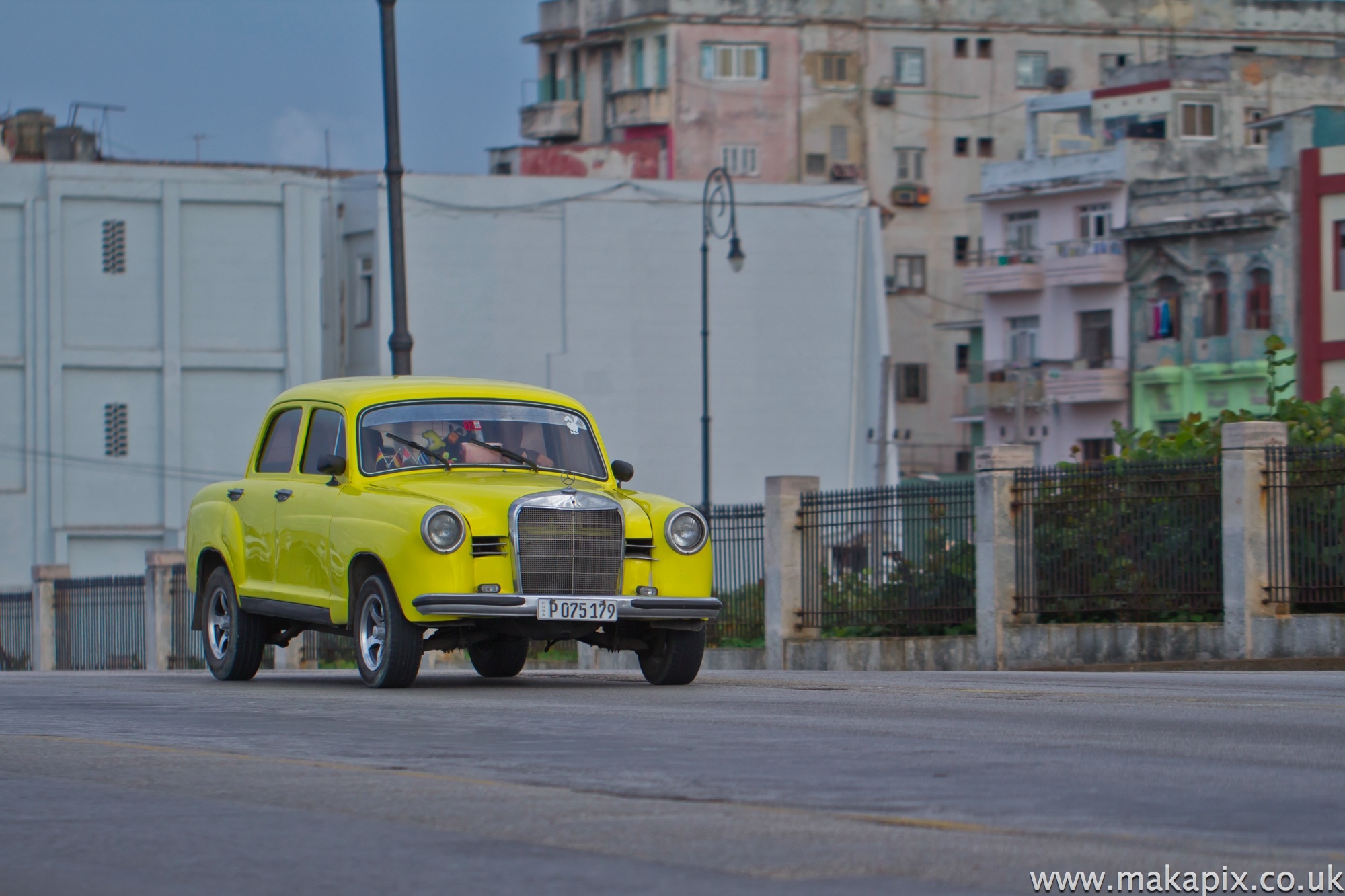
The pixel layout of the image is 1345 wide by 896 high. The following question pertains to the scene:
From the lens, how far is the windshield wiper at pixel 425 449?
47.4ft

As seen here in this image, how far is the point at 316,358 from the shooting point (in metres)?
56.5

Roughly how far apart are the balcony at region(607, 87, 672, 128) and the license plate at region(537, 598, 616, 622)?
7018cm

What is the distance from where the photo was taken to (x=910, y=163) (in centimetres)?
8506

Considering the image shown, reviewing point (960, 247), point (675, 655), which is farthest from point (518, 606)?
point (960, 247)

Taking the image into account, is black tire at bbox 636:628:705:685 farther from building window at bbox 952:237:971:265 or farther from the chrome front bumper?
building window at bbox 952:237:971:265

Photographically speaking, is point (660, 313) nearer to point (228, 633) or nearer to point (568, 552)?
point (228, 633)

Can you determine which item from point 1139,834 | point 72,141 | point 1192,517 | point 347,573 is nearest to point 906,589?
point 1192,517

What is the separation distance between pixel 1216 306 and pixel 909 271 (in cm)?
2091

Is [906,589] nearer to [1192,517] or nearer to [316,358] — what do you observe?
[1192,517]

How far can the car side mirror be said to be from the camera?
1426 cm

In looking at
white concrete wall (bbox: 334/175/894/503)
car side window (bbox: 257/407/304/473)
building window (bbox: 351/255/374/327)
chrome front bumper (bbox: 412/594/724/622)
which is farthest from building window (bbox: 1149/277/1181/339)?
chrome front bumper (bbox: 412/594/724/622)

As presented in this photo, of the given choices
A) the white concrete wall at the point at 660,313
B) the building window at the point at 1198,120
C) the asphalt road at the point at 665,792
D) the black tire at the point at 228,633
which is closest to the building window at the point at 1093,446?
the white concrete wall at the point at 660,313

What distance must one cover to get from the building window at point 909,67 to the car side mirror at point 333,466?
7285 cm

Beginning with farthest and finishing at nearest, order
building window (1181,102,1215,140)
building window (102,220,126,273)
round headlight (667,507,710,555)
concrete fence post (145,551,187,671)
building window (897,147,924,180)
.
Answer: building window (897,147,924,180) < building window (1181,102,1215,140) < building window (102,220,126,273) < concrete fence post (145,551,187,671) < round headlight (667,507,710,555)
